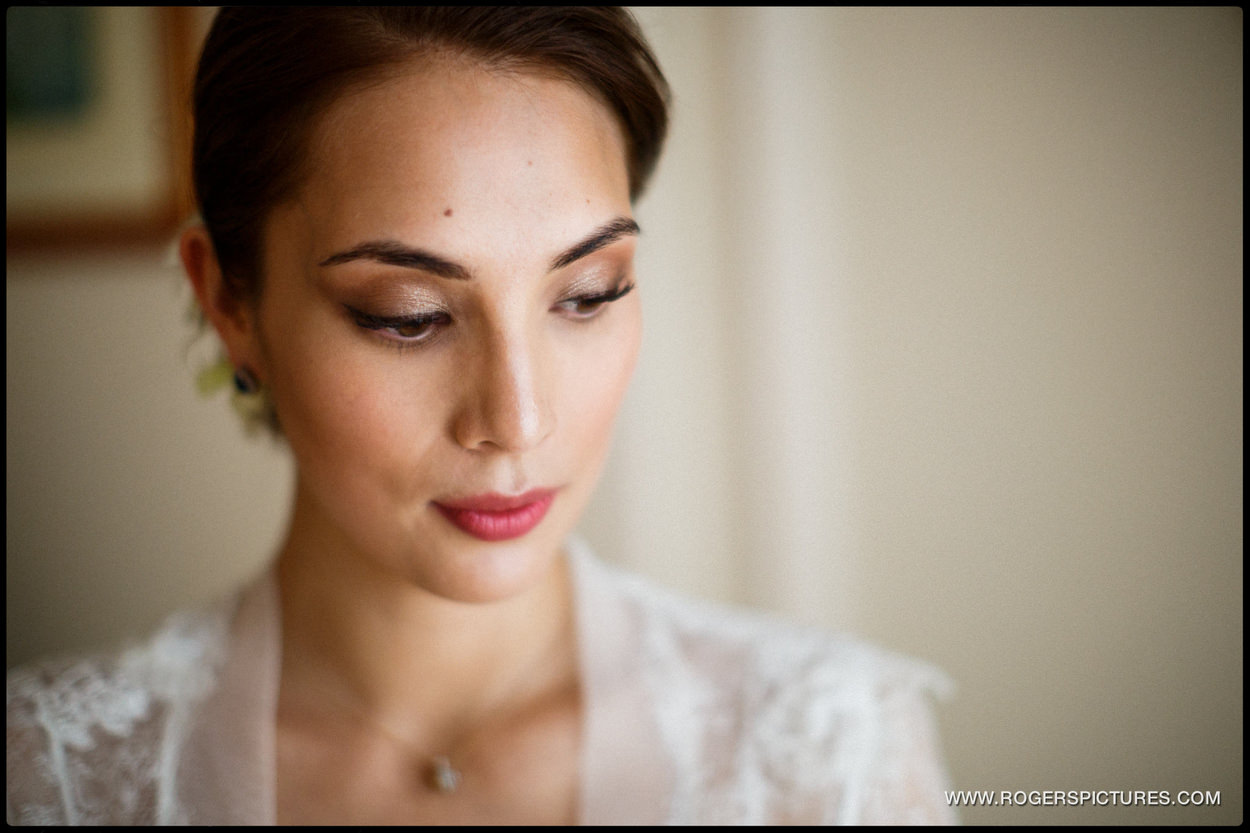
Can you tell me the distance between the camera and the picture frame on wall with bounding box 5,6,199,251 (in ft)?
4.36

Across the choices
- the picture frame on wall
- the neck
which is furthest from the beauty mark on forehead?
the picture frame on wall

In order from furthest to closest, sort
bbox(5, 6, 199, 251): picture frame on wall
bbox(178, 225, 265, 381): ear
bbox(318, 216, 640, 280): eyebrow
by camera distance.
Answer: bbox(5, 6, 199, 251): picture frame on wall, bbox(178, 225, 265, 381): ear, bbox(318, 216, 640, 280): eyebrow

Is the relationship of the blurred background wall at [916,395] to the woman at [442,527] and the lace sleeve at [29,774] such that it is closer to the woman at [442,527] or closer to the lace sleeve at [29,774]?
the woman at [442,527]

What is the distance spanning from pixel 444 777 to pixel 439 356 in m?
0.48

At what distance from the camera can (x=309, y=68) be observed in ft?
2.36

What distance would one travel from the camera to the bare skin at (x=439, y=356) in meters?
0.67

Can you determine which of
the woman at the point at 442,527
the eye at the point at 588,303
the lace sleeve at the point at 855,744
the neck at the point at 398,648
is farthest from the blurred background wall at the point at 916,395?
the eye at the point at 588,303

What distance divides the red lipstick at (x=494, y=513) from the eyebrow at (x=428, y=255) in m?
0.20

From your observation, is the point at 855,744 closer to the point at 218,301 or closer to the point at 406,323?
the point at 406,323

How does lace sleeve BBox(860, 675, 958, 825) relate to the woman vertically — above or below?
below

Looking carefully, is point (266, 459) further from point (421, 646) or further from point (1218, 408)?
point (1218, 408)

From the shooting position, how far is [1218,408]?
1.03m

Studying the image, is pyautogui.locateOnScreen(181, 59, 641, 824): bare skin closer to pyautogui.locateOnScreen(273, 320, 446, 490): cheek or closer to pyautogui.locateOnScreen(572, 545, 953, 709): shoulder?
pyautogui.locateOnScreen(273, 320, 446, 490): cheek

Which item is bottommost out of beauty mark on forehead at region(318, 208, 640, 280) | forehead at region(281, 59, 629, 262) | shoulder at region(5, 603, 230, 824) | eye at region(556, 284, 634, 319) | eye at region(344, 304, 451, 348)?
shoulder at region(5, 603, 230, 824)
